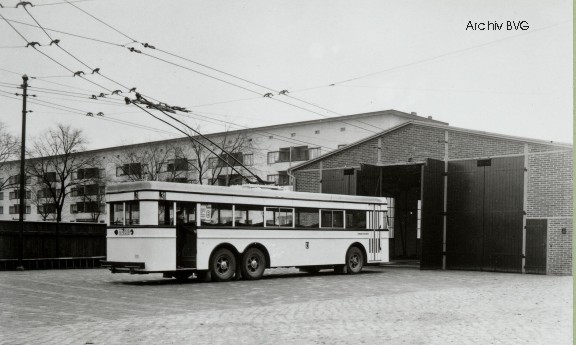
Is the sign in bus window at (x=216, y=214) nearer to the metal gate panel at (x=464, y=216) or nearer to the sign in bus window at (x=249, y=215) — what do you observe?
the sign in bus window at (x=249, y=215)

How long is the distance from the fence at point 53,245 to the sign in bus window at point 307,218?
37.0 ft

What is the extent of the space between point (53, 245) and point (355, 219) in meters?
12.5

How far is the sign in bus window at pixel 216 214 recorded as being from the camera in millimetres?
18172

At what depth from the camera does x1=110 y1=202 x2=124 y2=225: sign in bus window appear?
17797 mm

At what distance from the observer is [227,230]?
61.5 ft

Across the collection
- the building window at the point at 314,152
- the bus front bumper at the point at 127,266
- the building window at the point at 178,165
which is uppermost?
the building window at the point at 314,152

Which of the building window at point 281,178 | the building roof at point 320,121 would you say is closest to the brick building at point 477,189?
the building roof at point 320,121

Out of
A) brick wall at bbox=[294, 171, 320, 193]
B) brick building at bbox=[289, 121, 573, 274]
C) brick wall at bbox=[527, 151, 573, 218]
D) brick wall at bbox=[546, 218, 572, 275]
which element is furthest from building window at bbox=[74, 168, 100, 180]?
brick wall at bbox=[546, 218, 572, 275]

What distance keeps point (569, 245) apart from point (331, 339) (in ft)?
52.7

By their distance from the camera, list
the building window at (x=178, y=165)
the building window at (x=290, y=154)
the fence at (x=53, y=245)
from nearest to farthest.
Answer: the fence at (x=53, y=245)
the building window at (x=290, y=154)
the building window at (x=178, y=165)

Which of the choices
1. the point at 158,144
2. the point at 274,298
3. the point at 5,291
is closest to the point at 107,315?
the point at 274,298

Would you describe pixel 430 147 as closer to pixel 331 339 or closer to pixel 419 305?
pixel 419 305

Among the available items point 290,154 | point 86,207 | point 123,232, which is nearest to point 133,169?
point 290,154

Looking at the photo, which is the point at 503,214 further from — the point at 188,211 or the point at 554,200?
the point at 188,211
